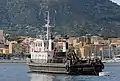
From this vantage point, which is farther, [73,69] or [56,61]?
[56,61]

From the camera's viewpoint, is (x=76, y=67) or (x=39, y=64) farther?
(x=39, y=64)

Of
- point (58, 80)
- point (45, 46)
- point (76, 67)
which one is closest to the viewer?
point (58, 80)

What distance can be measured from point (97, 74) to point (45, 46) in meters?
18.1

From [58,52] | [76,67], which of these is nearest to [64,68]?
[76,67]

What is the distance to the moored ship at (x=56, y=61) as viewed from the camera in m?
99.8

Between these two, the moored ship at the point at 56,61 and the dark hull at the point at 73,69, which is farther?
the moored ship at the point at 56,61

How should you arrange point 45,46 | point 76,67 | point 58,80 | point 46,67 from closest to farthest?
point 58,80
point 76,67
point 46,67
point 45,46

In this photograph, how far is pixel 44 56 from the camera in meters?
111

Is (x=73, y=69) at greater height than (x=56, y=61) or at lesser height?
lesser

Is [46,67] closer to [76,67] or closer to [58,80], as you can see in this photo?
[76,67]

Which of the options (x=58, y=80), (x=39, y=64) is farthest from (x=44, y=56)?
(x=58, y=80)

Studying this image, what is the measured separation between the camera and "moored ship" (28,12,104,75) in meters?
99.8

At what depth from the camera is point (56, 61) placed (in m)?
106

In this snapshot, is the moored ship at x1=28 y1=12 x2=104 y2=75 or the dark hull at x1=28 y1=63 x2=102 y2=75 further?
the moored ship at x1=28 y1=12 x2=104 y2=75
